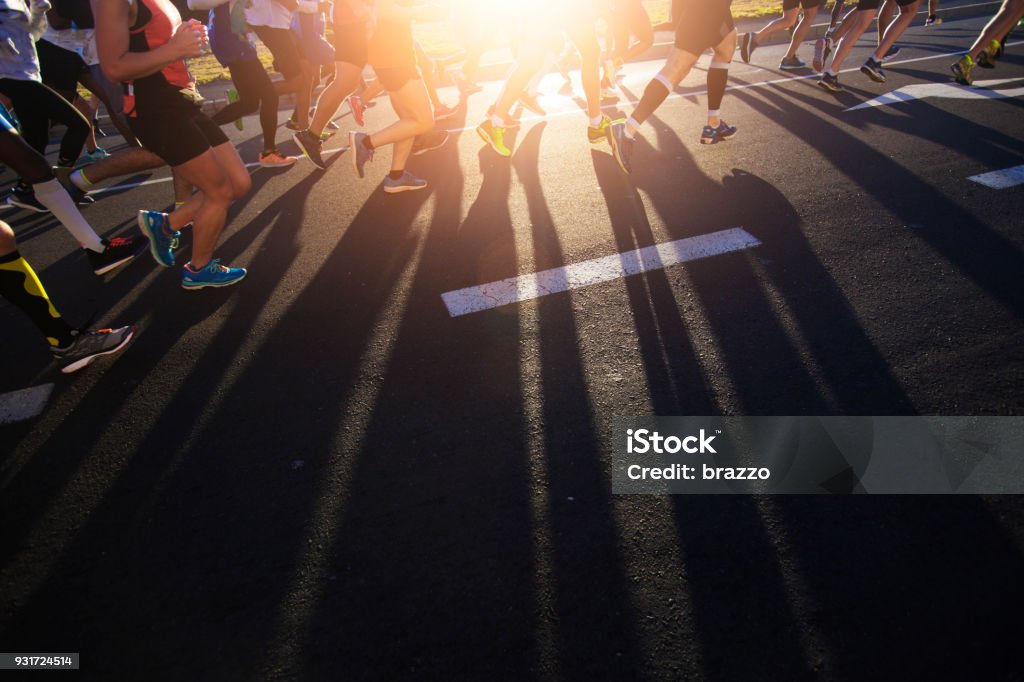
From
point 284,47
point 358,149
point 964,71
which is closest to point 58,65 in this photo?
point 284,47

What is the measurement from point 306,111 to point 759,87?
5580mm

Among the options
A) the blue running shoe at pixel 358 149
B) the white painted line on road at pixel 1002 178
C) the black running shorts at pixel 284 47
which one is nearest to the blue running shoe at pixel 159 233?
the blue running shoe at pixel 358 149

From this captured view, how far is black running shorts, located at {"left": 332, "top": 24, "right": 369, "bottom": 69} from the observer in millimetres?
4988

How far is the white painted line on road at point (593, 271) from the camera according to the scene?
127 inches

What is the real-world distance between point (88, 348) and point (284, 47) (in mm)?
3910

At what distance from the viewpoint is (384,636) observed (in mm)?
1665

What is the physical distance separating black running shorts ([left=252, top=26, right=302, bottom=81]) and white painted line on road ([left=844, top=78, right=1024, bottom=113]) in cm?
583

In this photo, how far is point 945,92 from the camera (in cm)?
644

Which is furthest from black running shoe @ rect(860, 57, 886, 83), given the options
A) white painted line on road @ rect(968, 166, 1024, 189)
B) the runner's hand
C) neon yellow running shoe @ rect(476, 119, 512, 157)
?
the runner's hand

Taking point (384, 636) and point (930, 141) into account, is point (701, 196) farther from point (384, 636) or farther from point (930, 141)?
point (384, 636)

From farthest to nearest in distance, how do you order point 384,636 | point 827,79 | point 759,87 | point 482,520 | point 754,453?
point 759,87 → point 827,79 → point 754,453 → point 482,520 → point 384,636

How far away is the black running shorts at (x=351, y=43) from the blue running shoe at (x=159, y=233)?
2399 mm

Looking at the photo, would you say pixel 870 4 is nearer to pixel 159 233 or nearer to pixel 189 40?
pixel 189 40

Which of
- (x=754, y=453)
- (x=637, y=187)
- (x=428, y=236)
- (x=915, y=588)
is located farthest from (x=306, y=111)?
(x=915, y=588)
